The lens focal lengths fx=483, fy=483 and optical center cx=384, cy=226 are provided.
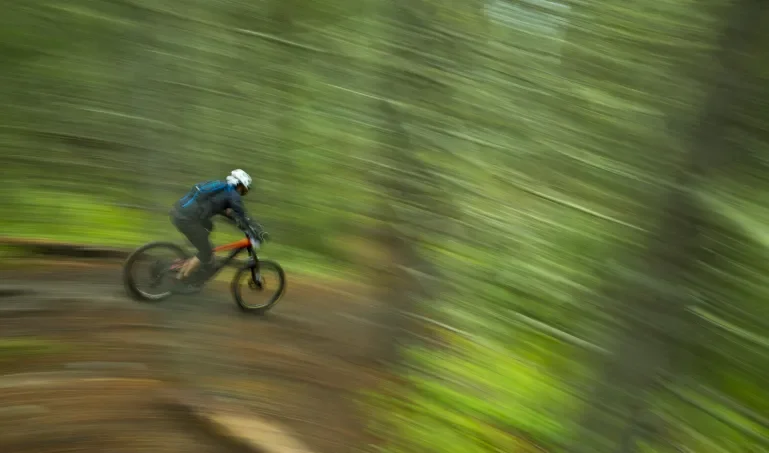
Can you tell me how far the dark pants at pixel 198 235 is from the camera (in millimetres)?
1817

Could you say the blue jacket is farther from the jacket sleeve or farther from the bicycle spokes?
the bicycle spokes

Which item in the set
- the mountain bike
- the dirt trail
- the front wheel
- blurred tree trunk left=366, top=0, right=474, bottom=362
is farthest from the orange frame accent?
blurred tree trunk left=366, top=0, right=474, bottom=362

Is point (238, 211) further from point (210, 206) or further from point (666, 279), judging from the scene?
point (666, 279)

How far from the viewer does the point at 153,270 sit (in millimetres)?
2088

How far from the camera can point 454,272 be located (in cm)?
167

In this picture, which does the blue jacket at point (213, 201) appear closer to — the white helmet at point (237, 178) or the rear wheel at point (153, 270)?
the white helmet at point (237, 178)

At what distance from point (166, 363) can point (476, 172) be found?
5.25ft

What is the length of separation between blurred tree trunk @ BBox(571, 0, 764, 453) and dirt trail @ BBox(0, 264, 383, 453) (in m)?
1.28

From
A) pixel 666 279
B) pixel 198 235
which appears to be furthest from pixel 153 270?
pixel 666 279

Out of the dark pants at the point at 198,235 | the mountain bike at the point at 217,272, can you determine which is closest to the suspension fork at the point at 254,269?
the mountain bike at the point at 217,272

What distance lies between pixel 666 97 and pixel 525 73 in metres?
0.42

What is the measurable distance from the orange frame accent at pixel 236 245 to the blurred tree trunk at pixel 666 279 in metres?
1.45

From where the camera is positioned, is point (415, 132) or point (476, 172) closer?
point (476, 172)

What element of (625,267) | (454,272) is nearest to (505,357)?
(454,272)
